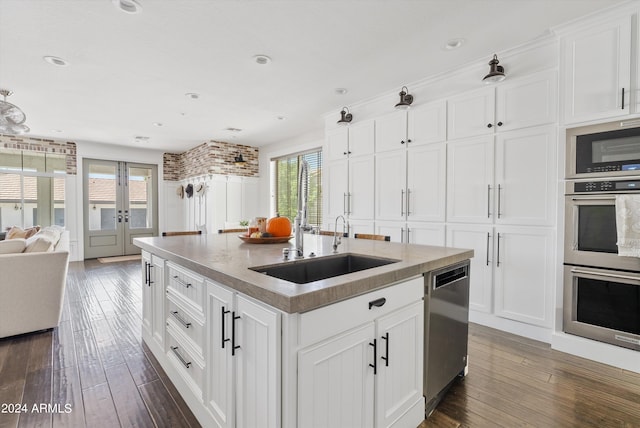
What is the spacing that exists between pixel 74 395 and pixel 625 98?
4266 mm

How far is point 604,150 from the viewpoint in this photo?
233 cm

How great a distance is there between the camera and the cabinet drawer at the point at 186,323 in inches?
63.7

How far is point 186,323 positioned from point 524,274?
9.45ft

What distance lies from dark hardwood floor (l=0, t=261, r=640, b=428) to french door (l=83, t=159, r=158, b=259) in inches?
207

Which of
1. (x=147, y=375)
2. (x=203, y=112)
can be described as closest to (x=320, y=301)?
(x=147, y=375)

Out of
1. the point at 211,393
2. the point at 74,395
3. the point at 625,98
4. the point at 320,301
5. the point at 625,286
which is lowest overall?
the point at 74,395

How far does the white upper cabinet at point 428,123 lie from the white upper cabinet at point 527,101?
0.55m

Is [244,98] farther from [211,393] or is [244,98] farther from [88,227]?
[88,227]

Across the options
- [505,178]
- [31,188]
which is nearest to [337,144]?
[505,178]

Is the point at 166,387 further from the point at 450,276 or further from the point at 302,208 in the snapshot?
the point at 450,276

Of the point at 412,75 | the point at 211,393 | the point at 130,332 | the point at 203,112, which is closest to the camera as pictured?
the point at 211,393

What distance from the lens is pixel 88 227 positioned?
23.8 feet

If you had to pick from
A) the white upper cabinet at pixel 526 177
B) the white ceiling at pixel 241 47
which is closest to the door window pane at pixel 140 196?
the white ceiling at pixel 241 47

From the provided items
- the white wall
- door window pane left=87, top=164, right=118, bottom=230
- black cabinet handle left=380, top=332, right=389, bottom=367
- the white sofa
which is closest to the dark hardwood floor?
the white sofa
